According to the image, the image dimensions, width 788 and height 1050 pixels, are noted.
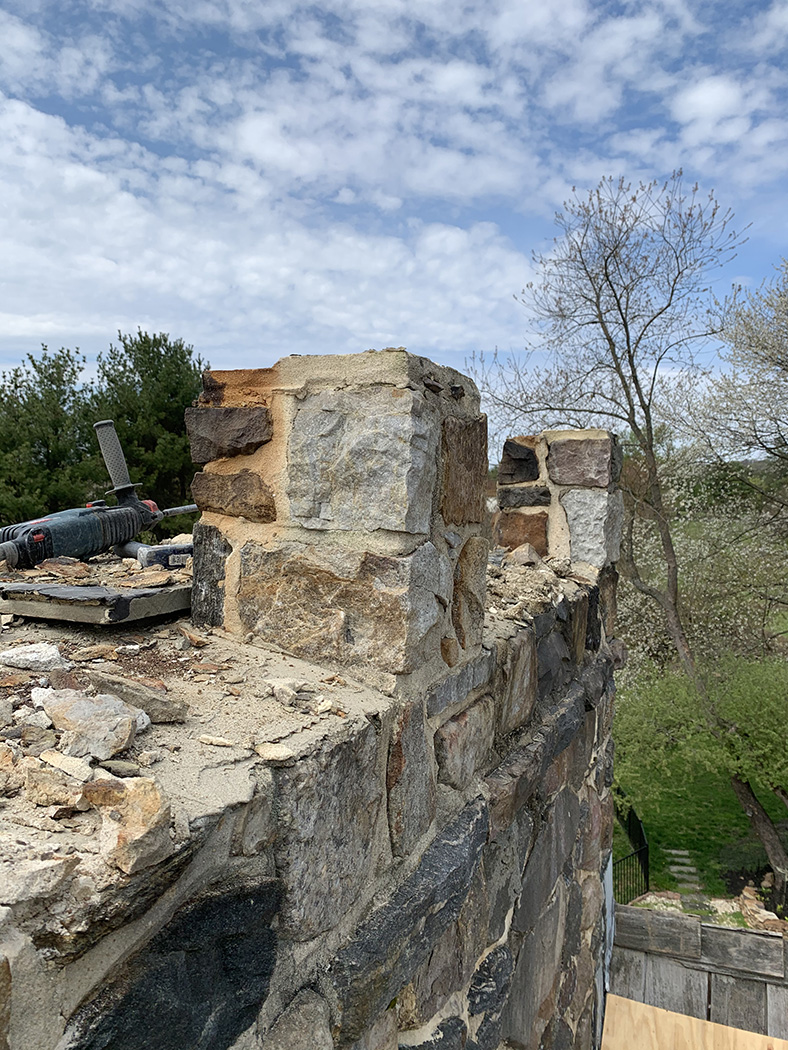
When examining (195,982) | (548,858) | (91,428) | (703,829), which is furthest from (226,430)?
(91,428)

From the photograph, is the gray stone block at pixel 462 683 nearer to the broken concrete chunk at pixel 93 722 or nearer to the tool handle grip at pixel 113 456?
the broken concrete chunk at pixel 93 722

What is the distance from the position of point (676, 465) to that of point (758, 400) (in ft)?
4.54

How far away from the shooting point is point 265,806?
95 centimetres

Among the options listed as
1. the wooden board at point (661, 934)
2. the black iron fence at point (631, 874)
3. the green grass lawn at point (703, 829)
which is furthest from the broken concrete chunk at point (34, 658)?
the green grass lawn at point (703, 829)

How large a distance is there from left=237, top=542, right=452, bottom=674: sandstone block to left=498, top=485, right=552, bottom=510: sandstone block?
1900mm

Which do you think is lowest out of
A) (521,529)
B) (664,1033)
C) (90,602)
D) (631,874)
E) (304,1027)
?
(631,874)

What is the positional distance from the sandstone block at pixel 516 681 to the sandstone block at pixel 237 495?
702 millimetres

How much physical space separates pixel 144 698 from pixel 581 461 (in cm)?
254

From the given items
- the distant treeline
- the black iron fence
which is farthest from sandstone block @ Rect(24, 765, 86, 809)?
the distant treeline

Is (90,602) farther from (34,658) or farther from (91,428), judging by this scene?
(91,428)

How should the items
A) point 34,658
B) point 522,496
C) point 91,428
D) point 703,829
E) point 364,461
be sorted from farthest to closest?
point 91,428, point 703,829, point 522,496, point 364,461, point 34,658

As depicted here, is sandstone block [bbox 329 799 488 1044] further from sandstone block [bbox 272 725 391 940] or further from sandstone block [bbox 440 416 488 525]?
sandstone block [bbox 440 416 488 525]

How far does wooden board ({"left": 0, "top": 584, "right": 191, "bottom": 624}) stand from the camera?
1.42m

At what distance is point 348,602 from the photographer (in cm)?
137
